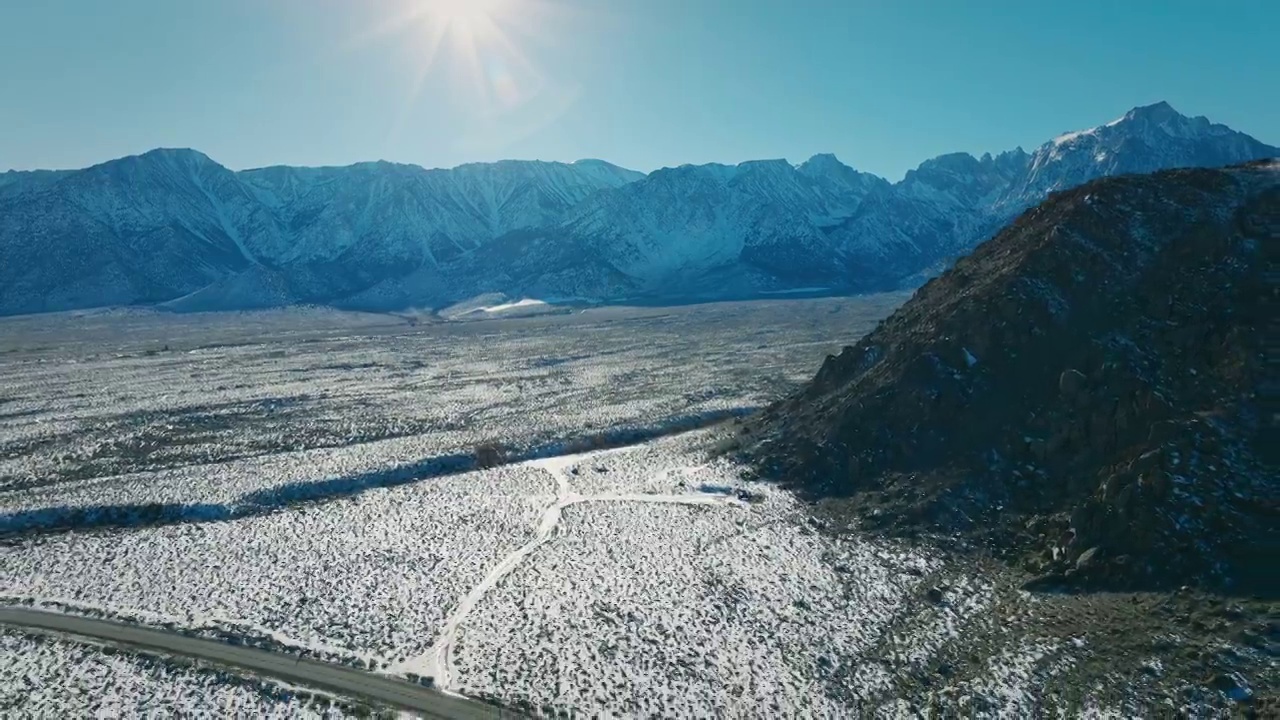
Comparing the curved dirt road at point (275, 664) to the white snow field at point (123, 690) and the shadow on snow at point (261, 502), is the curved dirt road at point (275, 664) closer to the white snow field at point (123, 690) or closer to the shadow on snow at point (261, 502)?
the white snow field at point (123, 690)

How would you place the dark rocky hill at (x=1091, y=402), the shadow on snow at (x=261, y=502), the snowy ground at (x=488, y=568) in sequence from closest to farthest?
1. the snowy ground at (x=488, y=568)
2. the dark rocky hill at (x=1091, y=402)
3. the shadow on snow at (x=261, y=502)

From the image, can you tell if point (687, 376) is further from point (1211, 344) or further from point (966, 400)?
point (1211, 344)

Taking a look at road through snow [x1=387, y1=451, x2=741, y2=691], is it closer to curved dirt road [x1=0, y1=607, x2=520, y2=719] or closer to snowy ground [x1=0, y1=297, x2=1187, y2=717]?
snowy ground [x1=0, y1=297, x2=1187, y2=717]

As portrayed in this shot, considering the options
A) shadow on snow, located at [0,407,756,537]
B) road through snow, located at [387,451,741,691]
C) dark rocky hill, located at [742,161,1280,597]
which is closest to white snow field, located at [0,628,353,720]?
road through snow, located at [387,451,741,691]

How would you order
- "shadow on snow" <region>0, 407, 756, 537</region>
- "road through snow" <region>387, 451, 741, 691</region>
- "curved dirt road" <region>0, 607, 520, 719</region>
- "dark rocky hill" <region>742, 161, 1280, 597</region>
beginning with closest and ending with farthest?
1. "curved dirt road" <region>0, 607, 520, 719</region>
2. "road through snow" <region>387, 451, 741, 691</region>
3. "dark rocky hill" <region>742, 161, 1280, 597</region>
4. "shadow on snow" <region>0, 407, 756, 537</region>

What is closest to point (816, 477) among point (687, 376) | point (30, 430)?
point (687, 376)

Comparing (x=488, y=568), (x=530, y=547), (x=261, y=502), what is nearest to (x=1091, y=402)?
(x=530, y=547)

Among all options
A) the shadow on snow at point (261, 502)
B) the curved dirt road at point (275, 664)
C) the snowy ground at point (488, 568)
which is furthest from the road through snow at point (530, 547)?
the shadow on snow at point (261, 502)
